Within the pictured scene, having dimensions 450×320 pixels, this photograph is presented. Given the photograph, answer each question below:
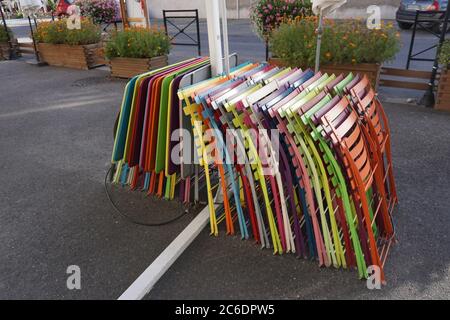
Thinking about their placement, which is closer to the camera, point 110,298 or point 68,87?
point 110,298

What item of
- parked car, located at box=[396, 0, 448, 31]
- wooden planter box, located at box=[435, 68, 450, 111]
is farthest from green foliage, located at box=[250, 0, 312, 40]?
parked car, located at box=[396, 0, 448, 31]

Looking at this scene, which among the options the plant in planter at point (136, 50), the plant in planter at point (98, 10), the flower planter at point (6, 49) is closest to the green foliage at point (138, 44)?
the plant in planter at point (136, 50)

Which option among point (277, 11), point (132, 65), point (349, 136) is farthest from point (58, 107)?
point (349, 136)

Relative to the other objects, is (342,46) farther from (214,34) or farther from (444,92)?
(214,34)

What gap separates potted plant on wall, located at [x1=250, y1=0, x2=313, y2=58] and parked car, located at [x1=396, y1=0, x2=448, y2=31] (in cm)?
729

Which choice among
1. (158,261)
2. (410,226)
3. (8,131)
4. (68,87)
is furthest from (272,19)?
(158,261)

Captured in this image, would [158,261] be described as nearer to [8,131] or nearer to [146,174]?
[146,174]

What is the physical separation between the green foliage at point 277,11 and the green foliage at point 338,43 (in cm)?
120

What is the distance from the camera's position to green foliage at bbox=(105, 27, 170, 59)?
290 inches

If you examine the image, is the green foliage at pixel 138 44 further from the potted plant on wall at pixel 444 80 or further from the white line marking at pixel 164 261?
the white line marking at pixel 164 261

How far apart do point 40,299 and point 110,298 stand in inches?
17.3

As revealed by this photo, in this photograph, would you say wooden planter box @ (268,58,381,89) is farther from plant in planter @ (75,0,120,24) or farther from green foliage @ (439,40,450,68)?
plant in planter @ (75,0,120,24)

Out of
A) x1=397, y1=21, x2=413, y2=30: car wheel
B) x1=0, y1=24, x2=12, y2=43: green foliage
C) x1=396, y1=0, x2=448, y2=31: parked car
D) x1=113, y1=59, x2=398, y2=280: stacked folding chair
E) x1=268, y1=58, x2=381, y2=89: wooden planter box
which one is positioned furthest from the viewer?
x1=397, y1=21, x2=413, y2=30: car wheel
